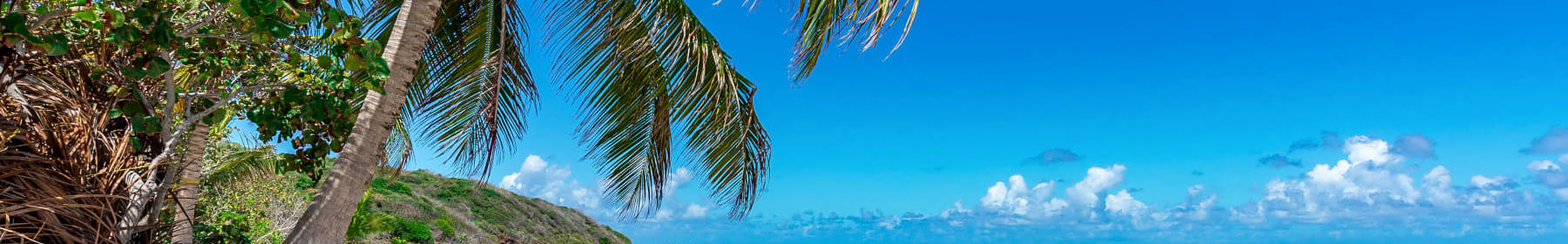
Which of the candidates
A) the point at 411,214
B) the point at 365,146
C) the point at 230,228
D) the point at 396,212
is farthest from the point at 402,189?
the point at 365,146

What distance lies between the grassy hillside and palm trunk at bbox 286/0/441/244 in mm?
1669

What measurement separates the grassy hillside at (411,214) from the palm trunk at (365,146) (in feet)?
5.48

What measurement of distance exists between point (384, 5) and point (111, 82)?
2.90 meters

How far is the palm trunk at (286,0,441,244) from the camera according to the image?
4766mm

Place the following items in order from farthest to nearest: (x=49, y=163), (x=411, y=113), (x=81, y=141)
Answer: (x=411, y=113), (x=81, y=141), (x=49, y=163)

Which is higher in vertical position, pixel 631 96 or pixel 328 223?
pixel 631 96

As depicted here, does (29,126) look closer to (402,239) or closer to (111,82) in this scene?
(111,82)

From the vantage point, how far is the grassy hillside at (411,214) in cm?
1030

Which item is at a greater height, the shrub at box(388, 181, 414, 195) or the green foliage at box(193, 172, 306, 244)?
the shrub at box(388, 181, 414, 195)

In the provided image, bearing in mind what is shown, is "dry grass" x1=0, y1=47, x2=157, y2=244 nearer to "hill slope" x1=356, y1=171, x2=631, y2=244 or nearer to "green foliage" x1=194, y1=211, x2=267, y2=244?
"green foliage" x1=194, y1=211, x2=267, y2=244

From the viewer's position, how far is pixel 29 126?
4164 mm

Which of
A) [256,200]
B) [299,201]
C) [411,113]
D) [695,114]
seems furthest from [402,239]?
[695,114]

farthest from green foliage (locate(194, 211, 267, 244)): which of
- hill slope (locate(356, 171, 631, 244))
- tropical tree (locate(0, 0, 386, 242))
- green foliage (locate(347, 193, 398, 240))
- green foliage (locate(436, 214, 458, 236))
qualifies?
green foliage (locate(436, 214, 458, 236))

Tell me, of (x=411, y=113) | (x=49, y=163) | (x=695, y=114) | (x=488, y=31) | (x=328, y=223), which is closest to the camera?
(x=49, y=163)
